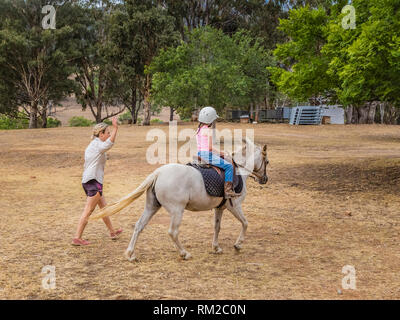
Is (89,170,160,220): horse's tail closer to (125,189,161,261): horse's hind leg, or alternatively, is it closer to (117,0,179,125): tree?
(125,189,161,261): horse's hind leg

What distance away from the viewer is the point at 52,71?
1789 inches

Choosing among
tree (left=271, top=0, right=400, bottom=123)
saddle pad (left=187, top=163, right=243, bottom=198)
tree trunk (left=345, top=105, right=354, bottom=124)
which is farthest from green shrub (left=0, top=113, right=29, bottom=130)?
saddle pad (left=187, top=163, right=243, bottom=198)

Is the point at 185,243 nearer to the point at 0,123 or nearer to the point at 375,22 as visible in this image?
the point at 375,22

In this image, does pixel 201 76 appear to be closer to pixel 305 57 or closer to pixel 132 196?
pixel 305 57

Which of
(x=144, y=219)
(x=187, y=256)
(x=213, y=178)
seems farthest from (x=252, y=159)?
(x=144, y=219)

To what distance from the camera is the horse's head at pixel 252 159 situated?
22.9 feet

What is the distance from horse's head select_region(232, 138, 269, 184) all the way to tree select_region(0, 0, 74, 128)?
1566 inches

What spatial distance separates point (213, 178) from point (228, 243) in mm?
1646

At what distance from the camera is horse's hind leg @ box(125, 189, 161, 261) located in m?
6.15

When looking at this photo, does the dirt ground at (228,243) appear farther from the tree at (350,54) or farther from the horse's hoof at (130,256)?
the tree at (350,54)

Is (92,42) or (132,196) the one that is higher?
(92,42)

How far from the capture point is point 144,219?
614cm

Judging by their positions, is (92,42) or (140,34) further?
(92,42)

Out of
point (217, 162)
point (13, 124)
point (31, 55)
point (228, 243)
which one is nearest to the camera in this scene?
point (217, 162)
